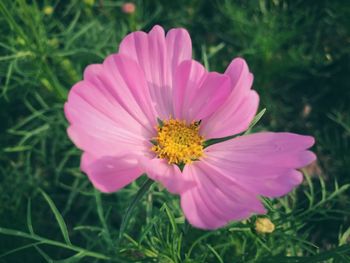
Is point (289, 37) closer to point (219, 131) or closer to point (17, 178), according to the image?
point (219, 131)

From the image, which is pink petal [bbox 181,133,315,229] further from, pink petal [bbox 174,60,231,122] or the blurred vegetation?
the blurred vegetation

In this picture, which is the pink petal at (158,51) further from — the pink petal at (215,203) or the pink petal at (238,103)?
the pink petal at (215,203)

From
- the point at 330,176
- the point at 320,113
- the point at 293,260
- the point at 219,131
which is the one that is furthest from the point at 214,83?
the point at 320,113

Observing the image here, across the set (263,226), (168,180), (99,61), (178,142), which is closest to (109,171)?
(168,180)

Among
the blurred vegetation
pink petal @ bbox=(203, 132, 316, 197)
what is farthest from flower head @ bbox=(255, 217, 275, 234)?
the blurred vegetation

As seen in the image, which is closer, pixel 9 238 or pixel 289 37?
pixel 9 238

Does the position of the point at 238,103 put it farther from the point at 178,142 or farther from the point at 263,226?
the point at 263,226
